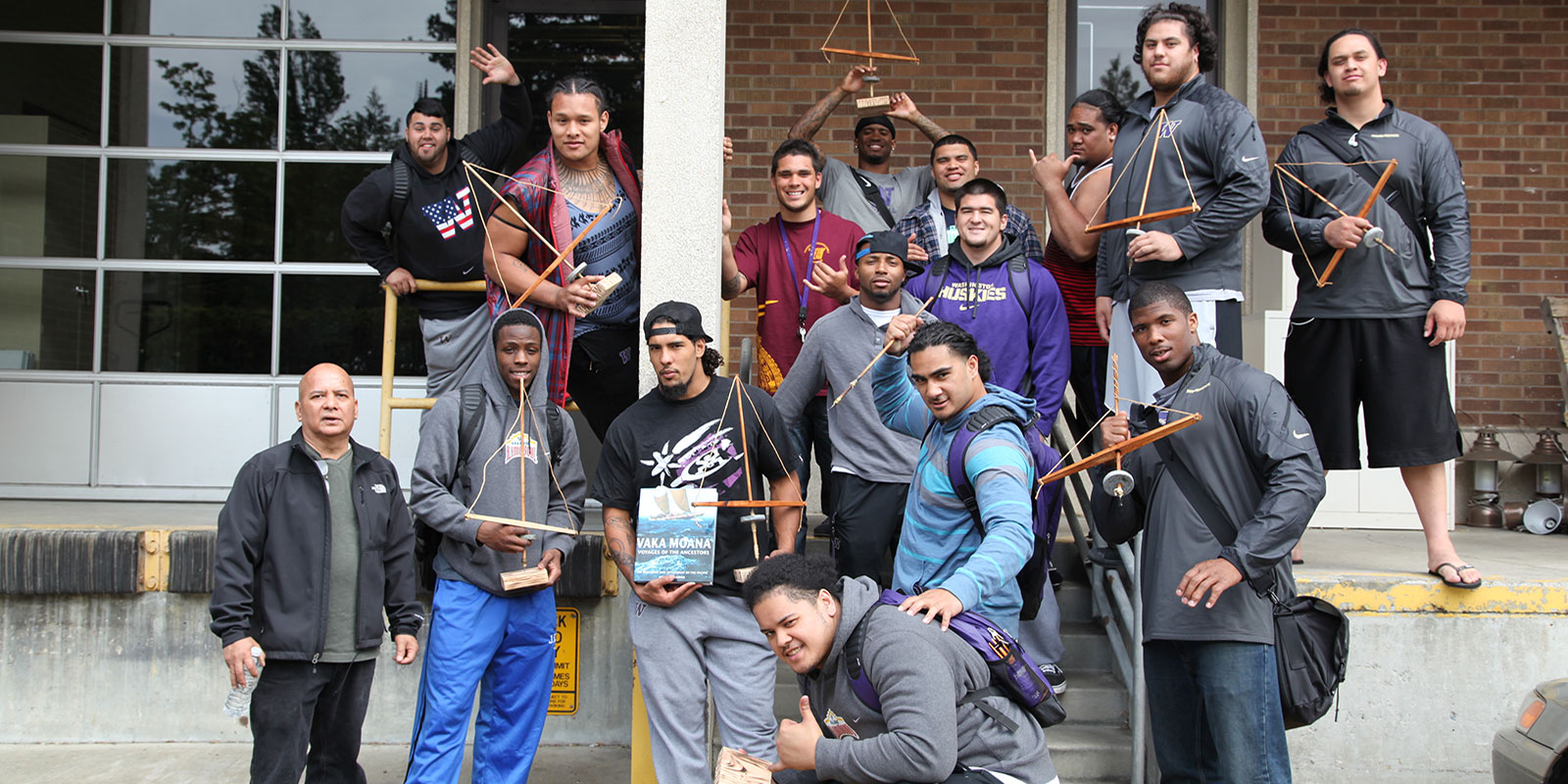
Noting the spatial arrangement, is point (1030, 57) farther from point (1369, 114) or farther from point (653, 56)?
point (653, 56)

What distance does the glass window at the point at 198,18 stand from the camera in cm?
746

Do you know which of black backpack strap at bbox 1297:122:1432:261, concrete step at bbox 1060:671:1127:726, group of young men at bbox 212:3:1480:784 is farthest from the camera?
concrete step at bbox 1060:671:1127:726

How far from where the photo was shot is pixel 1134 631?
4.31 m

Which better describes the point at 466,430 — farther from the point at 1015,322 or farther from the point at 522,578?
the point at 1015,322

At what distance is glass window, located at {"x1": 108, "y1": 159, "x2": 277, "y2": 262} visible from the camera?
740 centimetres

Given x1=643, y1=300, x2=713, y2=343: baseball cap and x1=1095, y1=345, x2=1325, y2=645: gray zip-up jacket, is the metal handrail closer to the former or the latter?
x1=1095, y1=345, x2=1325, y2=645: gray zip-up jacket

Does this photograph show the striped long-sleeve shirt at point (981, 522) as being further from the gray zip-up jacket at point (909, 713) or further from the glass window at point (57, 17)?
the glass window at point (57, 17)

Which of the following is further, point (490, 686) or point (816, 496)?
point (816, 496)

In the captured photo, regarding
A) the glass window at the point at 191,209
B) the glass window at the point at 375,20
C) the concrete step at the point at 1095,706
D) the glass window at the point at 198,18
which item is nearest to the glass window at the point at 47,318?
the glass window at the point at 191,209

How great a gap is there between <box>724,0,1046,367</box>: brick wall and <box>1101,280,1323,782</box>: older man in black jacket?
3909 millimetres

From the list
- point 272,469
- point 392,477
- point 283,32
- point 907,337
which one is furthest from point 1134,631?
point 283,32

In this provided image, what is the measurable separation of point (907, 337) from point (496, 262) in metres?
1.73

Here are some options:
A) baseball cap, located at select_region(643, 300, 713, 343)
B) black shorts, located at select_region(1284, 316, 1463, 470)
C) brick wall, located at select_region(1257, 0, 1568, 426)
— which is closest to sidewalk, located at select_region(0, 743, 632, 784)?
baseball cap, located at select_region(643, 300, 713, 343)

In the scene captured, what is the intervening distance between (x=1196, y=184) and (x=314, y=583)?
11.5 ft
